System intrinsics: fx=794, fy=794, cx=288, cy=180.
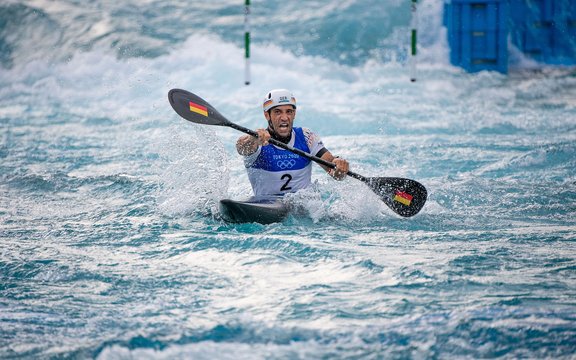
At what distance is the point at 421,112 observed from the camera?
40.2 ft

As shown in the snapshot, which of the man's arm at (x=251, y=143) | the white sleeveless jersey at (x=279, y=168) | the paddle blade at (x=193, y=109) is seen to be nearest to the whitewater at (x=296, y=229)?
the white sleeveless jersey at (x=279, y=168)

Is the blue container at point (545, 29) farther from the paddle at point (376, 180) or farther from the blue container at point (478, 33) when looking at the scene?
the paddle at point (376, 180)

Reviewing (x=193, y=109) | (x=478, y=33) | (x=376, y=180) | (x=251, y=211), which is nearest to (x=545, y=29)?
(x=478, y=33)

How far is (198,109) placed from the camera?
6730 mm

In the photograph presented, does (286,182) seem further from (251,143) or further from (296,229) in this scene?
(296,229)

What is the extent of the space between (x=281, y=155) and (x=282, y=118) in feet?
0.99

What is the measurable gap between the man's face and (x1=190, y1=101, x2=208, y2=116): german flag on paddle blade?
0.64m

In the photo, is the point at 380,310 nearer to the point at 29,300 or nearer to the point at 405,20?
the point at 29,300

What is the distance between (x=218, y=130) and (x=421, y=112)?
10.7 ft

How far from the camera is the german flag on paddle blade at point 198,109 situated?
22.0 feet

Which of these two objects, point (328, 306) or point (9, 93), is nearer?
point (328, 306)

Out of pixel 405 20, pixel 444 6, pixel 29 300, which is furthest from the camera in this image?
pixel 405 20

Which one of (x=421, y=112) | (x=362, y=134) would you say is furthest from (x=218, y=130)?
(x=421, y=112)

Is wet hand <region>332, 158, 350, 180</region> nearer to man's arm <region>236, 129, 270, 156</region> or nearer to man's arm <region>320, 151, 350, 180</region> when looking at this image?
man's arm <region>320, 151, 350, 180</region>
